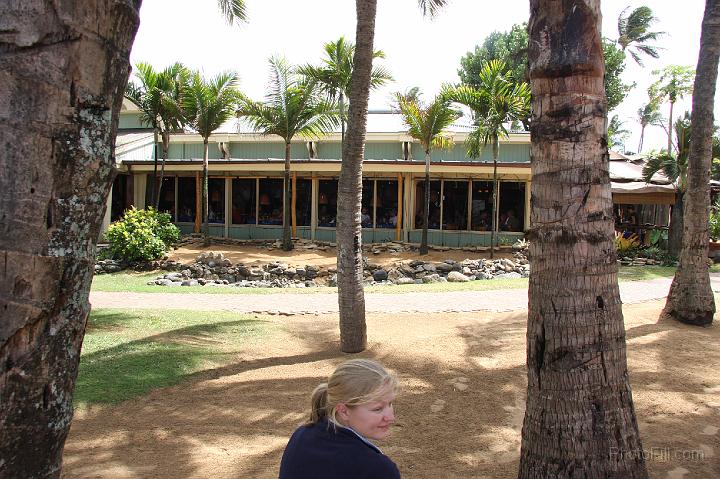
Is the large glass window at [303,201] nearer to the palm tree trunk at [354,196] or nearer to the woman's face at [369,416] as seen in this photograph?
the palm tree trunk at [354,196]

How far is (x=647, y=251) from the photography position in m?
18.9

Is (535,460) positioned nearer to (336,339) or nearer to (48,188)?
(48,188)

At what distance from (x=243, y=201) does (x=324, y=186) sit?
3.43 m

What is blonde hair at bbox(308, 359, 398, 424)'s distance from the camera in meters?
2.28

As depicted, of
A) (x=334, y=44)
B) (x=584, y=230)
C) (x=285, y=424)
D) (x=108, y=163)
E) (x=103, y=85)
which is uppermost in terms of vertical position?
(x=334, y=44)

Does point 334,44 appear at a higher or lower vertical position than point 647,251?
higher

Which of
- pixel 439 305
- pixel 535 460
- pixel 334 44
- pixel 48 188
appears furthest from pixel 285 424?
pixel 334 44

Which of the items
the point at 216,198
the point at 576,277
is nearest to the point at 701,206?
the point at 576,277

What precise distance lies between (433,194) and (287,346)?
14.9 metres

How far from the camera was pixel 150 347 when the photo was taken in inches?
312

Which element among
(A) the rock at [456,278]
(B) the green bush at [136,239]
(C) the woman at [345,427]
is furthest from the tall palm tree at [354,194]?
(B) the green bush at [136,239]

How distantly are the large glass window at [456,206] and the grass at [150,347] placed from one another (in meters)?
13.0

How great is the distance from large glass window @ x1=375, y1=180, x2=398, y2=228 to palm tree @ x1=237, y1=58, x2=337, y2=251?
10.6 ft

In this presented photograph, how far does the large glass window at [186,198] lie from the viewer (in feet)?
81.2
